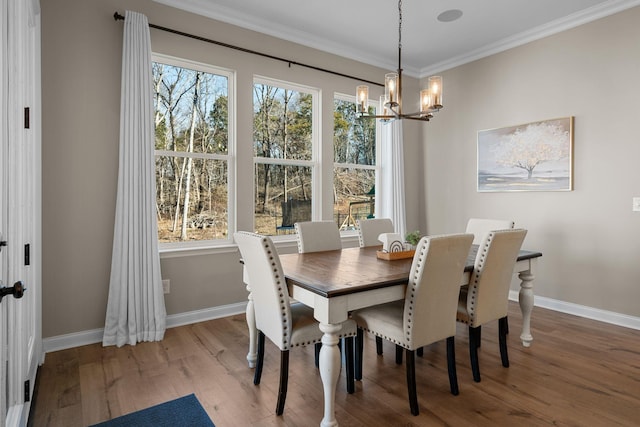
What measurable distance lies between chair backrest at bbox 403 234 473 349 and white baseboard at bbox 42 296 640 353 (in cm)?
216

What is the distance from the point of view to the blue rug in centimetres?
193

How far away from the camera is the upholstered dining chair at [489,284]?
2.34 meters

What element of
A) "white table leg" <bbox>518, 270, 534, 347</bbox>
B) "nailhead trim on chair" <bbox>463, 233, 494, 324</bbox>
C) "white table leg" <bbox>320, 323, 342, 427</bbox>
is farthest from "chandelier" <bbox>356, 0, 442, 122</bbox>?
"white table leg" <bbox>320, 323, 342, 427</bbox>

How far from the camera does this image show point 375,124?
4953 mm

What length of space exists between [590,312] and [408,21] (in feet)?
11.0

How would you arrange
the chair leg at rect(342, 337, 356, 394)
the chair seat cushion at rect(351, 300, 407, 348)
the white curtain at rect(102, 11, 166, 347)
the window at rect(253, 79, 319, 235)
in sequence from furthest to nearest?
the window at rect(253, 79, 319, 235) < the white curtain at rect(102, 11, 166, 347) < the chair leg at rect(342, 337, 356, 394) < the chair seat cushion at rect(351, 300, 407, 348)

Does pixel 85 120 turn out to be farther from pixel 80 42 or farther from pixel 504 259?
pixel 504 259

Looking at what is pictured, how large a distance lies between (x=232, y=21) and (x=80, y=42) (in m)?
1.33

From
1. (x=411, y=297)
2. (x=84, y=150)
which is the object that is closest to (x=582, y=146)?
(x=411, y=297)

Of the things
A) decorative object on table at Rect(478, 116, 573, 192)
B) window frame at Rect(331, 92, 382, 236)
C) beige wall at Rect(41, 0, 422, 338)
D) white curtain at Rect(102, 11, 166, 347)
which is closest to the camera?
beige wall at Rect(41, 0, 422, 338)

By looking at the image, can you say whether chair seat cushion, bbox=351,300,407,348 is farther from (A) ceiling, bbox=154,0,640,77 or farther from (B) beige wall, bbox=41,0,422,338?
(A) ceiling, bbox=154,0,640,77

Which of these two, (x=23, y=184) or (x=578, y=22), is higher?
(x=578, y=22)

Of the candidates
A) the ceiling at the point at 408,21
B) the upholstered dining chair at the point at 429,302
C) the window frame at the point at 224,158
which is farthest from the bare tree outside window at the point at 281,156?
the upholstered dining chair at the point at 429,302

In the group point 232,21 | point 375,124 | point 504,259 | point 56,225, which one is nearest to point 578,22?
point 375,124
